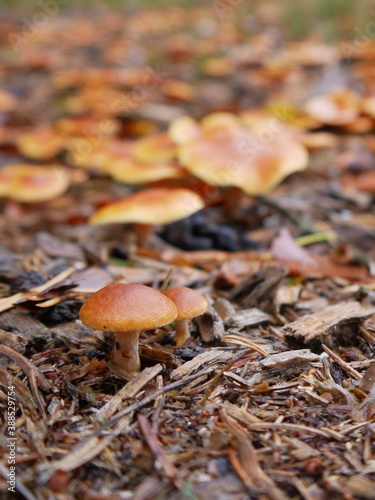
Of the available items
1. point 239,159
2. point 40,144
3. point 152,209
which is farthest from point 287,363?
point 40,144

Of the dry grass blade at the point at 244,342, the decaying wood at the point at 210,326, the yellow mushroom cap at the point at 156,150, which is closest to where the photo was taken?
the dry grass blade at the point at 244,342

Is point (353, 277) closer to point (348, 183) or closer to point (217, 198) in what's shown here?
point (217, 198)

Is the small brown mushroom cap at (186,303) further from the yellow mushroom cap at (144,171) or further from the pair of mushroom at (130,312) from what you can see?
the yellow mushroom cap at (144,171)

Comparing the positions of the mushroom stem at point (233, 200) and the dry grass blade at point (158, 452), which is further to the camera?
the mushroom stem at point (233, 200)

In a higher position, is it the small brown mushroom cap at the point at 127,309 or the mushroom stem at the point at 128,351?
the small brown mushroom cap at the point at 127,309

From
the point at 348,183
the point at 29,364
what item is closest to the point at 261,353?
the point at 29,364

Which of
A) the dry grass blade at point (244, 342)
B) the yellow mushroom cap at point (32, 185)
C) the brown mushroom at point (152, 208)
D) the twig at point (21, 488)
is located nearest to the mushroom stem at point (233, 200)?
the brown mushroom at point (152, 208)
